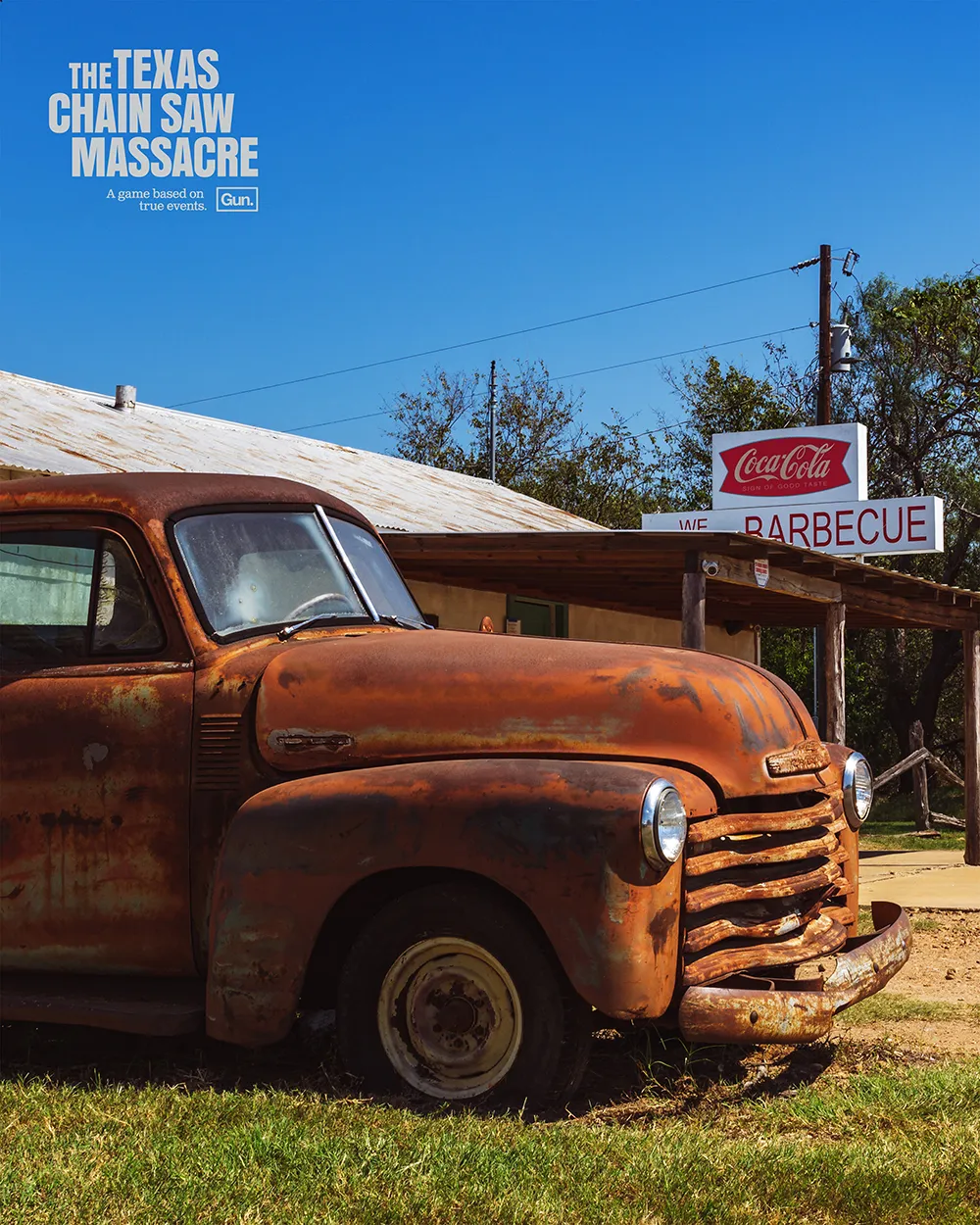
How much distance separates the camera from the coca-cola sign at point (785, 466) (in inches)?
786

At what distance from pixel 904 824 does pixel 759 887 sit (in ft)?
60.5

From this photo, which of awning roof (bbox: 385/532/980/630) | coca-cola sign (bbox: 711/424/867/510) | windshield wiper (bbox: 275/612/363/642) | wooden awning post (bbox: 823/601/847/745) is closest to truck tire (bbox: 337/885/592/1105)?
windshield wiper (bbox: 275/612/363/642)

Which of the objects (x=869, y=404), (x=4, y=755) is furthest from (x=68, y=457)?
(x=869, y=404)

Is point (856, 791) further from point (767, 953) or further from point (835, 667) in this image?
point (835, 667)

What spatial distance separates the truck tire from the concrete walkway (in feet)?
21.9

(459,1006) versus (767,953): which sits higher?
(767,953)

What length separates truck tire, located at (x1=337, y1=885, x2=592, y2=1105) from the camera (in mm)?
4461

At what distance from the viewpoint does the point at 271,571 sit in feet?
17.9

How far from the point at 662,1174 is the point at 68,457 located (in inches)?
346

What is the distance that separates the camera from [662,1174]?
391 cm

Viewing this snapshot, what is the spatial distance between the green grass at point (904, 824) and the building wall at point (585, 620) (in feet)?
10.3

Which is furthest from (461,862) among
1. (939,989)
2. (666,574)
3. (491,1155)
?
(666,574)

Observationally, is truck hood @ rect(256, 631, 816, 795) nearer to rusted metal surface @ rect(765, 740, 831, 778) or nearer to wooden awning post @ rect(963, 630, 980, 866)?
rusted metal surface @ rect(765, 740, 831, 778)

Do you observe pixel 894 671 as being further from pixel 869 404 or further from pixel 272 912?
pixel 272 912
